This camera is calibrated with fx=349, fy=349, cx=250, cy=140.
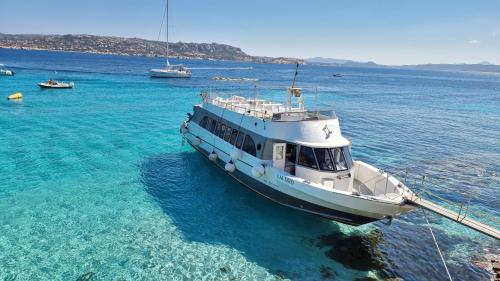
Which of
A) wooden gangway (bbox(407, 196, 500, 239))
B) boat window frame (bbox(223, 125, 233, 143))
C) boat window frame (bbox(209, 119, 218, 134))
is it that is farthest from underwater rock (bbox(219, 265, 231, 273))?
boat window frame (bbox(209, 119, 218, 134))

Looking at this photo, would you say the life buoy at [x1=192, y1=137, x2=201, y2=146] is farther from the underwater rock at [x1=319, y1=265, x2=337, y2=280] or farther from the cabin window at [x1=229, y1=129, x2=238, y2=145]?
the underwater rock at [x1=319, y1=265, x2=337, y2=280]

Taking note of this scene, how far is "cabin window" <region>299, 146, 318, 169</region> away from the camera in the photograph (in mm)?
15086

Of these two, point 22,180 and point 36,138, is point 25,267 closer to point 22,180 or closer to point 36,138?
point 22,180

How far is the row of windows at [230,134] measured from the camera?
18031mm

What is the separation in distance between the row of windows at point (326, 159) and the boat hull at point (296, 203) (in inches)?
65.2

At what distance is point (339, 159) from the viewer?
15.2 meters

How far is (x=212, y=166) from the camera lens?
899 inches

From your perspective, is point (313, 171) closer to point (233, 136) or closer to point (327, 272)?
point (327, 272)

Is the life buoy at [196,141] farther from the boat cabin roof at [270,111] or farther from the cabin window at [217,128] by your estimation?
the boat cabin roof at [270,111]

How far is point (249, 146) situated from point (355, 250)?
23.7ft

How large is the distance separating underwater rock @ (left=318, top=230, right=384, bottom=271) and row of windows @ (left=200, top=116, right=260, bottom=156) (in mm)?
Answer: 5668

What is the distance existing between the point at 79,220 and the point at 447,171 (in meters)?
23.2

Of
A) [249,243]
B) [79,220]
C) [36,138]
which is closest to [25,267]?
[79,220]

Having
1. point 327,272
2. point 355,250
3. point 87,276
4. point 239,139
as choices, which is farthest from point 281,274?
point 239,139
